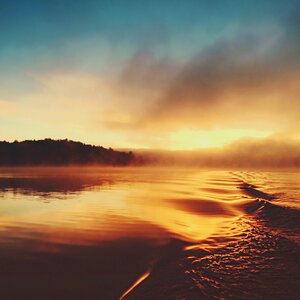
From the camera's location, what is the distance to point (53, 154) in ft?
468

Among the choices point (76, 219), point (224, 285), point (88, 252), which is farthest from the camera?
point (76, 219)

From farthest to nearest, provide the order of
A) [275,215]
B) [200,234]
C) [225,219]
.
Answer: [275,215] → [225,219] → [200,234]

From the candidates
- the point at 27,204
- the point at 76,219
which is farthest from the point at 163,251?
the point at 27,204

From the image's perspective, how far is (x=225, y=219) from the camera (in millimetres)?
12258

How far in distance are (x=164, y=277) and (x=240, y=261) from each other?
7.23 feet

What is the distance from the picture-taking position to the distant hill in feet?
425

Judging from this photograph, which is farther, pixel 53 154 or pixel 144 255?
pixel 53 154

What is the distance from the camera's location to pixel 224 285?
5.63 meters

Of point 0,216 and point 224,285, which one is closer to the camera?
point 224,285

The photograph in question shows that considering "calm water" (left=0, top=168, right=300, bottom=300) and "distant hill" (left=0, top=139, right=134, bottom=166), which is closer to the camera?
"calm water" (left=0, top=168, right=300, bottom=300)

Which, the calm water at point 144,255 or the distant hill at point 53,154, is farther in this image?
the distant hill at point 53,154

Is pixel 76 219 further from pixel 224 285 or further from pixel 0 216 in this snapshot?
pixel 224 285

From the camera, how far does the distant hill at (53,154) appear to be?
5098 inches

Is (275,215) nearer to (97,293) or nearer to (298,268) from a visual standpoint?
(298,268)
